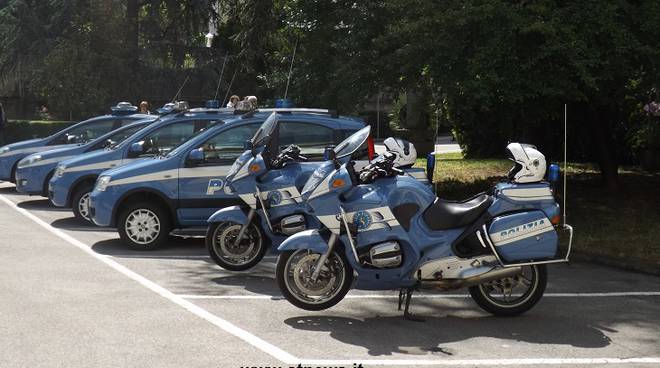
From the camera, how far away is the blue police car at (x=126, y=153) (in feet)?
45.3

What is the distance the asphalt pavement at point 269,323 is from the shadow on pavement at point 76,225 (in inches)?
121

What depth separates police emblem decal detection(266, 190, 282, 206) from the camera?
33.7ft

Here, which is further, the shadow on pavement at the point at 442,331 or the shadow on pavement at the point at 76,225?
the shadow on pavement at the point at 76,225

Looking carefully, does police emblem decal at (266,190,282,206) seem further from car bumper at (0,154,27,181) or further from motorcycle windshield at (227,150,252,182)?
car bumper at (0,154,27,181)

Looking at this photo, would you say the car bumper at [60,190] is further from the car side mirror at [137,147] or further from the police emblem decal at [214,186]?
the police emblem decal at [214,186]

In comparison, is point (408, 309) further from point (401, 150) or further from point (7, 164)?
point (7, 164)

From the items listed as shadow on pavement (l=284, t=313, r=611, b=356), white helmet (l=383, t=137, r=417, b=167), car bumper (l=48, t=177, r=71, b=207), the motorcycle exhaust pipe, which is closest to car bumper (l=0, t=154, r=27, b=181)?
car bumper (l=48, t=177, r=71, b=207)

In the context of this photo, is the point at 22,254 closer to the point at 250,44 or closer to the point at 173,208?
the point at 173,208

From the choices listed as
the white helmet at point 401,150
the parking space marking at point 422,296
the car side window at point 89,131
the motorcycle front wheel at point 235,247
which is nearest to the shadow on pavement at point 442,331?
the parking space marking at point 422,296

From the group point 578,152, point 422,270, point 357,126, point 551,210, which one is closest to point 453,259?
point 422,270

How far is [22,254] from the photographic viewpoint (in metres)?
11.6

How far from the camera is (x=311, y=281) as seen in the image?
8195 mm

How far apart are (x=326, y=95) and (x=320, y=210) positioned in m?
8.35

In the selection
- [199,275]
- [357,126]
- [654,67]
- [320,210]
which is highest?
[654,67]
